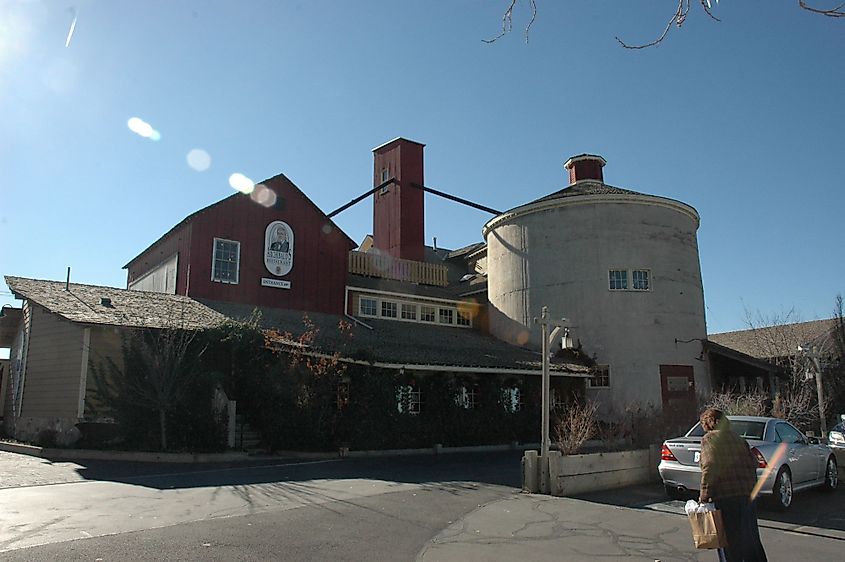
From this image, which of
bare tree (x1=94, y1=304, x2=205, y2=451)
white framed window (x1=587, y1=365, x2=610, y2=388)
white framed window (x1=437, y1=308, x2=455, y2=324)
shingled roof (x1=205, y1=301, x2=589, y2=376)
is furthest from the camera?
white framed window (x1=437, y1=308, x2=455, y2=324)

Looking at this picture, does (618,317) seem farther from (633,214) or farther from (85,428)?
(85,428)

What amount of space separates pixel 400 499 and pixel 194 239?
583 inches

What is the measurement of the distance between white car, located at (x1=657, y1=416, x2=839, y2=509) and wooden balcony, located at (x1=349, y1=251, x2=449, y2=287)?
19047 millimetres

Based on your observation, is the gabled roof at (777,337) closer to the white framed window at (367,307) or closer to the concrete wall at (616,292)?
the concrete wall at (616,292)

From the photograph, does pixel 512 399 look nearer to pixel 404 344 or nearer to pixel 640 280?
pixel 404 344

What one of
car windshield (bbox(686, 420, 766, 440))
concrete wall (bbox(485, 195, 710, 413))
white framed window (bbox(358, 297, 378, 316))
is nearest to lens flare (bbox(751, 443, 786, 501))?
car windshield (bbox(686, 420, 766, 440))

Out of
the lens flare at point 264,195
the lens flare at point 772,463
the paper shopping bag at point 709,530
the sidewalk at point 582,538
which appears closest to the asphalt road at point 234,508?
the sidewalk at point 582,538

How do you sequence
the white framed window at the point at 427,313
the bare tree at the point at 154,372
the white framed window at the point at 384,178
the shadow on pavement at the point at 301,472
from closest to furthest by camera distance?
the shadow on pavement at the point at 301,472, the bare tree at the point at 154,372, the white framed window at the point at 427,313, the white framed window at the point at 384,178

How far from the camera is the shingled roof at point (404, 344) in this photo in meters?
19.7

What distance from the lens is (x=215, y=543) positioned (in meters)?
7.48

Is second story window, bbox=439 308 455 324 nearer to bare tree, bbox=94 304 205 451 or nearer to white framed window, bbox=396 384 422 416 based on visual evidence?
white framed window, bbox=396 384 422 416

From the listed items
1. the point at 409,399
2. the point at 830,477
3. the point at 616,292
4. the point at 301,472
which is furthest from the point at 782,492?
the point at 616,292

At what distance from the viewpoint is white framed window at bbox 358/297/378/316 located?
2706 centimetres

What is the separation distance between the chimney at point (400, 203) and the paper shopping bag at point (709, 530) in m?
27.4
